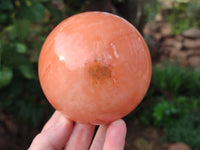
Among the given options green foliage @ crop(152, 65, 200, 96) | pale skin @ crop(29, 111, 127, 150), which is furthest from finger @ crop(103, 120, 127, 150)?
green foliage @ crop(152, 65, 200, 96)

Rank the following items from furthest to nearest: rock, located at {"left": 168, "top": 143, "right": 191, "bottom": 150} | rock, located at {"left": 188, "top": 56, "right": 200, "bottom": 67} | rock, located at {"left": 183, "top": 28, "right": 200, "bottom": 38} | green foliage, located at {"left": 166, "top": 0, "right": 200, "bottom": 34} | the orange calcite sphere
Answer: green foliage, located at {"left": 166, "top": 0, "right": 200, "bottom": 34} → rock, located at {"left": 183, "top": 28, "right": 200, "bottom": 38} → rock, located at {"left": 188, "top": 56, "right": 200, "bottom": 67} → rock, located at {"left": 168, "top": 143, "right": 191, "bottom": 150} → the orange calcite sphere

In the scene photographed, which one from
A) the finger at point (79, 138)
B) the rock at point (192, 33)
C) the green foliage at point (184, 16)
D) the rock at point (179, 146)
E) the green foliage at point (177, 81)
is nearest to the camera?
the finger at point (79, 138)

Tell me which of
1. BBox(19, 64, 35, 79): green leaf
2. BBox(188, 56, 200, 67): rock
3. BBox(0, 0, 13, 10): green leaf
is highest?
BBox(0, 0, 13, 10): green leaf

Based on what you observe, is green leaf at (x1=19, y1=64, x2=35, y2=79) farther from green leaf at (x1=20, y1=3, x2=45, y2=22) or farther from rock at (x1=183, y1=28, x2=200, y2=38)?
rock at (x1=183, y1=28, x2=200, y2=38)

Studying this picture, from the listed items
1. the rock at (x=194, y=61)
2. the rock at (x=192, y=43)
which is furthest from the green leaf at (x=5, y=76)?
the rock at (x=192, y=43)

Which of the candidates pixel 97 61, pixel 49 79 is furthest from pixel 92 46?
pixel 49 79

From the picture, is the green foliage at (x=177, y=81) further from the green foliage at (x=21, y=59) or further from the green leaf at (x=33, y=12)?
the green leaf at (x=33, y=12)

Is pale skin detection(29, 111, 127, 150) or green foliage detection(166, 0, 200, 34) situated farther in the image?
green foliage detection(166, 0, 200, 34)
